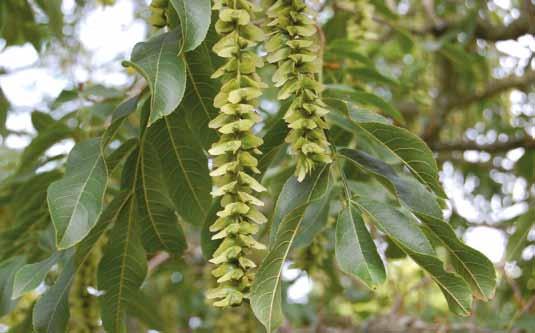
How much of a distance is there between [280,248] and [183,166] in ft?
1.12

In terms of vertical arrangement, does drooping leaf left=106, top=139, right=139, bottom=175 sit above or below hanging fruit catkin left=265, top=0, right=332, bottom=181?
below

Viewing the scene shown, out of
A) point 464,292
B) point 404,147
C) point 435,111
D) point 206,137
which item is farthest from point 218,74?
point 435,111

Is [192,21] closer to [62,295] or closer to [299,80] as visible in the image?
[299,80]

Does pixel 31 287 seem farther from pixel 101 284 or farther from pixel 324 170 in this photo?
pixel 324 170

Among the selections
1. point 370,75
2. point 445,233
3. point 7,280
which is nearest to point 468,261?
point 445,233

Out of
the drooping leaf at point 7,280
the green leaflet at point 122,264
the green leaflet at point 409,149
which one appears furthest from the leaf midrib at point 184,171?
the drooping leaf at point 7,280

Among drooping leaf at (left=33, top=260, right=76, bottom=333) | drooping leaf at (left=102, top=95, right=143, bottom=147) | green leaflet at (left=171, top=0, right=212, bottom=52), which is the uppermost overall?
green leaflet at (left=171, top=0, right=212, bottom=52)

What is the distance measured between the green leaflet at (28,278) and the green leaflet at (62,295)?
0.04 m

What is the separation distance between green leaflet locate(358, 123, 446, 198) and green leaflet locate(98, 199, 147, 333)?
0.47m

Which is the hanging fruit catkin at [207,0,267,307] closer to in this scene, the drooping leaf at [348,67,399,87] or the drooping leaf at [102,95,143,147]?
the drooping leaf at [102,95,143,147]

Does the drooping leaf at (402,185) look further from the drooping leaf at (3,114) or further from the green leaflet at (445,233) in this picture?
the drooping leaf at (3,114)

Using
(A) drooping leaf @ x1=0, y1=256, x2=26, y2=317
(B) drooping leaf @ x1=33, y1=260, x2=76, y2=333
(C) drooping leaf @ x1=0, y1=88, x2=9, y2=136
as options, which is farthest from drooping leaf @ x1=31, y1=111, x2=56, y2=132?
(B) drooping leaf @ x1=33, y1=260, x2=76, y2=333

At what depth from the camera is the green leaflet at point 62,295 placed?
3.84 ft

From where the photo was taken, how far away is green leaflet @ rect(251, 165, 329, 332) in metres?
0.92
